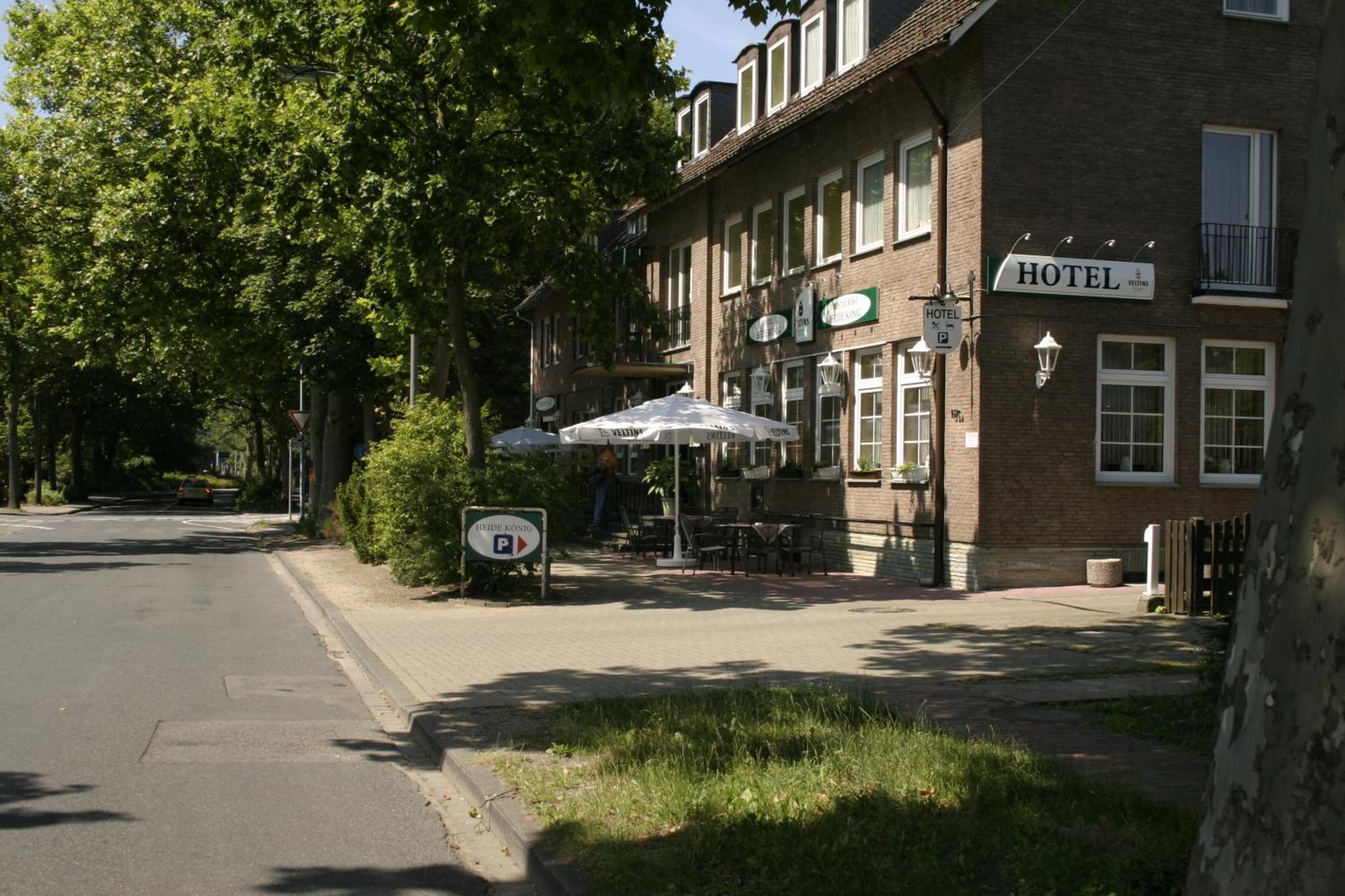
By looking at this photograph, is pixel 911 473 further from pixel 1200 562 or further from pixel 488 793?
pixel 488 793

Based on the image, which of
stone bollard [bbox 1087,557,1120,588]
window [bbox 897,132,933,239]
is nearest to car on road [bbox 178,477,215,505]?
window [bbox 897,132,933,239]

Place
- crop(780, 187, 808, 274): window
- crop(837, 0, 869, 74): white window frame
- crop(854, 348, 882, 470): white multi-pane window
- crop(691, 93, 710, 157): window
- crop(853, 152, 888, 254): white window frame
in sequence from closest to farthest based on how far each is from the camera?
crop(853, 152, 888, 254): white window frame → crop(854, 348, 882, 470): white multi-pane window → crop(837, 0, 869, 74): white window frame → crop(780, 187, 808, 274): window → crop(691, 93, 710, 157): window

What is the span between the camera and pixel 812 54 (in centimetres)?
2330

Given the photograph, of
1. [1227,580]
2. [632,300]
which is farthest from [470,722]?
[632,300]

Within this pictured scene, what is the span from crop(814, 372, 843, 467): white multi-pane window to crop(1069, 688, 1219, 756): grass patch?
12994mm

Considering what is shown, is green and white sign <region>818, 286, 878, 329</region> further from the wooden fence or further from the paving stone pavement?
the wooden fence

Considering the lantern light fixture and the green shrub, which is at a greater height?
the lantern light fixture

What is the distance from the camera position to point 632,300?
69.3 feet

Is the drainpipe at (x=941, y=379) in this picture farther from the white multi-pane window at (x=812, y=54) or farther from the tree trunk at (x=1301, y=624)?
the tree trunk at (x=1301, y=624)

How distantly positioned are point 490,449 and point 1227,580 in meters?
9.58

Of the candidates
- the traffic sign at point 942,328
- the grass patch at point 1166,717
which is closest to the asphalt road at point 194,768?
the grass patch at point 1166,717

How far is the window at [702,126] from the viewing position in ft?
96.7

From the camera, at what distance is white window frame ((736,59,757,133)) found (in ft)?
85.2

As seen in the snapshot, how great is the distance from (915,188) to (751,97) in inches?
307
